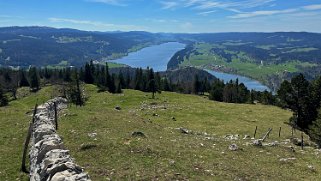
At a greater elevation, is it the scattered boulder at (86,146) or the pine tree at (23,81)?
the scattered boulder at (86,146)

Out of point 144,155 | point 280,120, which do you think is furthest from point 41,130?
point 280,120

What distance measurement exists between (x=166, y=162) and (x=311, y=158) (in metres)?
16.9

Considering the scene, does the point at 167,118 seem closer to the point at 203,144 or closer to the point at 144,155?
the point at 203,144

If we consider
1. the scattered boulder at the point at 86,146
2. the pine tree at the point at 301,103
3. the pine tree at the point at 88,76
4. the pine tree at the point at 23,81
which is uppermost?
the scattered boulder at the point at 86,146

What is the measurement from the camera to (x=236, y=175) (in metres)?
24.2

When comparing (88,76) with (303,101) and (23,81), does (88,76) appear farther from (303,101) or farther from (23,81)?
(303,101)

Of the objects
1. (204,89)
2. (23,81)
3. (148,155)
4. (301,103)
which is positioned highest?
(148,155)

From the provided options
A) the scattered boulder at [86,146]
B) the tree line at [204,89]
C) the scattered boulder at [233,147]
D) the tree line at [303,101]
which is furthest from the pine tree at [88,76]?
the scattered boulder at [86,146]

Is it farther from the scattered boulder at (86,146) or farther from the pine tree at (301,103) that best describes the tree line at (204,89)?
the scattered boulder at (86,146)

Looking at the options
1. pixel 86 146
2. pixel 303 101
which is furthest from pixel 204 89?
pixel 86 146

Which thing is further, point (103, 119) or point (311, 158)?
point (103, 119)

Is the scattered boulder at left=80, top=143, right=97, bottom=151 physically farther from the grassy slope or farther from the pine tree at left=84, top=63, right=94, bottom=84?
the pine tree at left=84, top=63, right=94, bottom=84

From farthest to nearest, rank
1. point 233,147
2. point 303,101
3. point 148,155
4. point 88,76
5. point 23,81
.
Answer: point 23,81 → point 88,76 → point 303,101 → point 233,147 → point 148,155

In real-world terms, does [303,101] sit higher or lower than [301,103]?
higher
